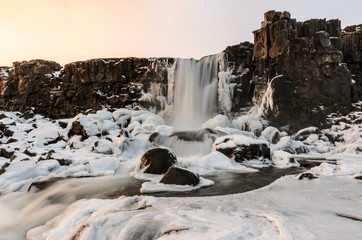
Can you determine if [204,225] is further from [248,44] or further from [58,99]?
[58,99]

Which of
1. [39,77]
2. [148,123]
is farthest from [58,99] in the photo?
[148,123]

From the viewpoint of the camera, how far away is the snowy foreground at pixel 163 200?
10.8ft

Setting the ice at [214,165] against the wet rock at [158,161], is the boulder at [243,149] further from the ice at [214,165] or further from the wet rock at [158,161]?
the wet rock at [158,161]

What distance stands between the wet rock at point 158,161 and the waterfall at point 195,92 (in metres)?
12.1

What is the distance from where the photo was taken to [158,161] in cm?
812

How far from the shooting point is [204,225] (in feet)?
11.0

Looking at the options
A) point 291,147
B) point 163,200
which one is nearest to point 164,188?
point 163,200

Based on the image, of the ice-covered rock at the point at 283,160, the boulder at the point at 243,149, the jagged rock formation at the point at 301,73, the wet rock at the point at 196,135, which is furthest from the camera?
the jagged rock formation at the point at 301,73

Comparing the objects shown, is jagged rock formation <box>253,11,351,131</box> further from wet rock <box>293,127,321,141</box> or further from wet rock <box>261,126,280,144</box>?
wet rock <box>261,126,280,144</box>

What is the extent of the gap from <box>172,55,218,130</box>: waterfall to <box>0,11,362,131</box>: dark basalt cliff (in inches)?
40.7

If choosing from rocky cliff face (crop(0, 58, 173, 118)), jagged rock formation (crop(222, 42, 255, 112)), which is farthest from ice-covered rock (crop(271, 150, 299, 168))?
rocky cliff face (crop(0, 58, 173, 118))

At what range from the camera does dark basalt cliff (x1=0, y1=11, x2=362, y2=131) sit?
17938 millimetres

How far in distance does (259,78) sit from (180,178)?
15249 millimetres

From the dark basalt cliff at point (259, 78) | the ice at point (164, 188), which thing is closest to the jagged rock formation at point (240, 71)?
the dark basalt cliff at point (259, 78)
